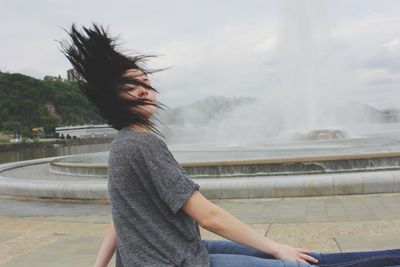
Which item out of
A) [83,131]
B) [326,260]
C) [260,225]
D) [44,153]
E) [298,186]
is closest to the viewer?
[326,260]

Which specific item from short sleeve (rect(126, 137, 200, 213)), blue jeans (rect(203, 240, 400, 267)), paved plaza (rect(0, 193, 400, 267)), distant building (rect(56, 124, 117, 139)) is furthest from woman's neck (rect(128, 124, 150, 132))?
distant building (rect(56, 124, 117, 139))

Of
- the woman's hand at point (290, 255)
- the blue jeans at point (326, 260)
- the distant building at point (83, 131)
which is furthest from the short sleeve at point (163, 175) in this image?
the distant building at point (83, 131)

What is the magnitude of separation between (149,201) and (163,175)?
141 millimetres

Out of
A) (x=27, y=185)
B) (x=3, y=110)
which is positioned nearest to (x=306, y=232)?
(x=27, y=185)

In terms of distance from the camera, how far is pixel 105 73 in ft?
6.70

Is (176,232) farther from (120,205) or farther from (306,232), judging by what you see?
(306,232)

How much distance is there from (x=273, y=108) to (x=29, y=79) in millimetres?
105625

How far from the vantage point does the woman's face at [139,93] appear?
6.69 ft

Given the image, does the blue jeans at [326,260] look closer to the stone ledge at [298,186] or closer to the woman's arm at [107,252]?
the woman's arm at [107,252]

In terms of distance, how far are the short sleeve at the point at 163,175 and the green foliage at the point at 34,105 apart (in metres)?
97.9

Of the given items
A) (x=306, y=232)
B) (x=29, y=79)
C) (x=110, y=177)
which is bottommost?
(x=306, y=232)

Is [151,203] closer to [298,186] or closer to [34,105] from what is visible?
[298,186]

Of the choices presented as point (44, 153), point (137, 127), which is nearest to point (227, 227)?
point (137, 127)

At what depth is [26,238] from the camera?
270 inches
